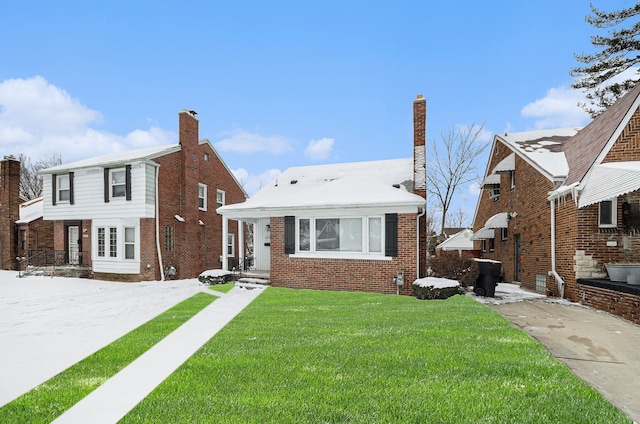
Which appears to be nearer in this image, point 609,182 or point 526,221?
point 609,182

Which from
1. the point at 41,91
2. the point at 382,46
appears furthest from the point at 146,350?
the point at 41,91

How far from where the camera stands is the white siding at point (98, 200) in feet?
55.8

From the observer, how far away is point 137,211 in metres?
17.0

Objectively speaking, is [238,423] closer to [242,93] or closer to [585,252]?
[585,252]

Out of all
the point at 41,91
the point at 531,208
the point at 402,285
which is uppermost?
the point at 41,91

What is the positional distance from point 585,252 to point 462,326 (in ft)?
19.7

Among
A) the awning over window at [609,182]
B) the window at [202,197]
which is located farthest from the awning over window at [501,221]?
the window at [202,197]

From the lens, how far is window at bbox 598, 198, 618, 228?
32.9 ft

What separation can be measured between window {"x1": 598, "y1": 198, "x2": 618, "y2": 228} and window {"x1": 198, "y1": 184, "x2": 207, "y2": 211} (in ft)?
60.1

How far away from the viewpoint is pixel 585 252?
10.1m

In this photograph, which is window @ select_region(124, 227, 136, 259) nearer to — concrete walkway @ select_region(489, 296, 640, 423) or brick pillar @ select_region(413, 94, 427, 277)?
brick pillar @ select_region(413, 94, 427, 277)

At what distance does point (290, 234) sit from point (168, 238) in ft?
27.8

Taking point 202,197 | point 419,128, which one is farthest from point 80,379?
point 202,197

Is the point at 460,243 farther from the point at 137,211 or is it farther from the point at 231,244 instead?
the point at 137,211
